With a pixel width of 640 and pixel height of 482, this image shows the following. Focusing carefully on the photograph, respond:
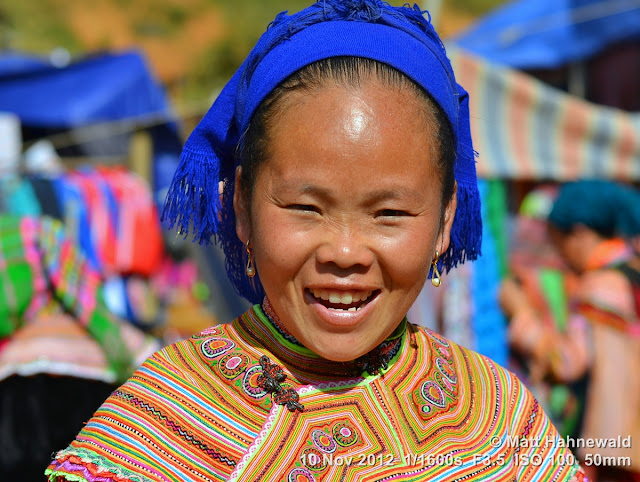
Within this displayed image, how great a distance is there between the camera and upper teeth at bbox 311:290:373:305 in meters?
1.53

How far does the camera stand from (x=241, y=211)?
1.67 metres

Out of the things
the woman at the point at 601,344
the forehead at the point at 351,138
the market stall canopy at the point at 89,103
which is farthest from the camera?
the market stall canopy at the point at 89,103

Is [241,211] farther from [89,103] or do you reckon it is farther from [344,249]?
[89,103]

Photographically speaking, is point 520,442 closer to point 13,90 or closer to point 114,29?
point 13,90

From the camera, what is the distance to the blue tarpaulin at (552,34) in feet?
28.1

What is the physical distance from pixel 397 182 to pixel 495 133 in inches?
152

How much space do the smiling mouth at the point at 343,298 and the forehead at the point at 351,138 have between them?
236 millimetres

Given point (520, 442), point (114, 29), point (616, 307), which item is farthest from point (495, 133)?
point (114, 29)

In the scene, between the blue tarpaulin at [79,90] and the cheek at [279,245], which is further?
the blue tarpaulin at [79,90]

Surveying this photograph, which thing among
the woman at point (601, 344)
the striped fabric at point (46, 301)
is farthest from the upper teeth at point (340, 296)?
the woman at point (601, 344)

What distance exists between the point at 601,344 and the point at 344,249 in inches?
113

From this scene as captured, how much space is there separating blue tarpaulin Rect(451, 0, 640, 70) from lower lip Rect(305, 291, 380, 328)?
7403 millimetres

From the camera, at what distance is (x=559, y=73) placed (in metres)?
9.41

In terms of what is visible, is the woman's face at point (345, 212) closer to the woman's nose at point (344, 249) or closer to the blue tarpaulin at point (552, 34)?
the woman's nose at point (344, 249)
